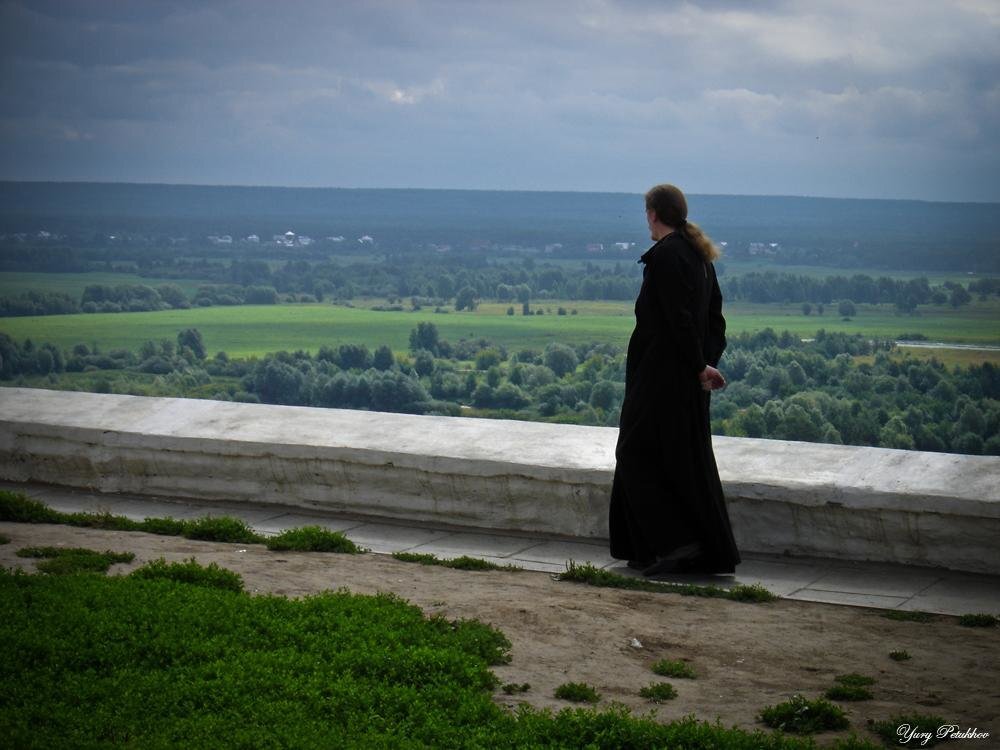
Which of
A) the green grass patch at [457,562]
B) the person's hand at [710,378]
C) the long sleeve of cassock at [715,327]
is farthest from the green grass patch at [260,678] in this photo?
the long sleeve of cassock at [715,327]

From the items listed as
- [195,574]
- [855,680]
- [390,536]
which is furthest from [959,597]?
[195,574]

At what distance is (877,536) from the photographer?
238 inches

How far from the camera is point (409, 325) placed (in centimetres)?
2627

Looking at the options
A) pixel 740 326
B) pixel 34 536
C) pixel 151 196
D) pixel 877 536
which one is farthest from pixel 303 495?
pixel 151 196

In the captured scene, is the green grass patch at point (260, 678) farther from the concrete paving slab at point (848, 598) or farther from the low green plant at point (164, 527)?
the concrete paving slab at point (848, 598)

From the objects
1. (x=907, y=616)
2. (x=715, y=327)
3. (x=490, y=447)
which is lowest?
(x=907, y=616)

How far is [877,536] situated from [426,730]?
298 centimetres

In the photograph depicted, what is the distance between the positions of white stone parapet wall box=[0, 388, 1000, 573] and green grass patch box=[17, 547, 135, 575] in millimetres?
1612

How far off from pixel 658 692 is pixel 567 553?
2.27 m

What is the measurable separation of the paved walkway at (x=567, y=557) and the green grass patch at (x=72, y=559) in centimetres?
117

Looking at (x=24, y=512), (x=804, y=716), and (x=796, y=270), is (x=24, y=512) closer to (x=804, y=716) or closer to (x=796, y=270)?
(x=804, y=716)

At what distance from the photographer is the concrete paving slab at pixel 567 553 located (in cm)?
638

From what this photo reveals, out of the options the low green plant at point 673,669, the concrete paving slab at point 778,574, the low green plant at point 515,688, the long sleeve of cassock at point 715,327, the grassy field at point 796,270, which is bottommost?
the low green plant at point 515,688

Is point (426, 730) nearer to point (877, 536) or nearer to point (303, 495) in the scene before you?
point (877, 536)
